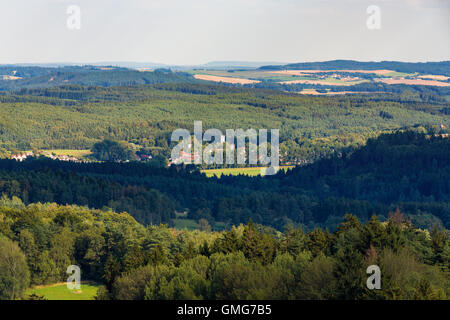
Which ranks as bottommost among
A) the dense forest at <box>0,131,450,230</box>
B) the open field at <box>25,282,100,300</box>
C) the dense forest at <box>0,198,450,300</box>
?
the dense forest at <box>0,131,450,230</box>

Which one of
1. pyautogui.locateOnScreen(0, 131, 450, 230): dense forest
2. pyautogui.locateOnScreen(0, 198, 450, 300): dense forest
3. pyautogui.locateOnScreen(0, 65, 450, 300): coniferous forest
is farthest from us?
pyautogui.locateOnScreen(0, 131, 450, 230): dense forest

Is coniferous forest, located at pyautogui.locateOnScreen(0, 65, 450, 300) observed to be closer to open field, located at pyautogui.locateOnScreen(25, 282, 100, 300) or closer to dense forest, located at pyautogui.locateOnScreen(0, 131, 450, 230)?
dense forest, located at pyautogui.locateOnScreen(0, 131, 450, 230)

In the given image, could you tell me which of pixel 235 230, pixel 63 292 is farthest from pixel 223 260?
pixel 235 230

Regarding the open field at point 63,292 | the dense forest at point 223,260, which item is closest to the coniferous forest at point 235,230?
the dense forest at point 223,260

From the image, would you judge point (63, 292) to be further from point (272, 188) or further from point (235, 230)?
point (272, 188)

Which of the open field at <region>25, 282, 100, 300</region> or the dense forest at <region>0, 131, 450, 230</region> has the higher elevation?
the open field at <region>25, 282, 100, 300</region>

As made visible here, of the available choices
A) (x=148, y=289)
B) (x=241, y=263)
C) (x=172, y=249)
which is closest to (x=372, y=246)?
(x=241, y=263)

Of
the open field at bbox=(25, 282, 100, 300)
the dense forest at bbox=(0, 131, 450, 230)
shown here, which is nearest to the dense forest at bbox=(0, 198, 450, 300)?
the open field at bbox=(25, 282, 100, 300)

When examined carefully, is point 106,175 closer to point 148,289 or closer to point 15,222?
point 15,222
